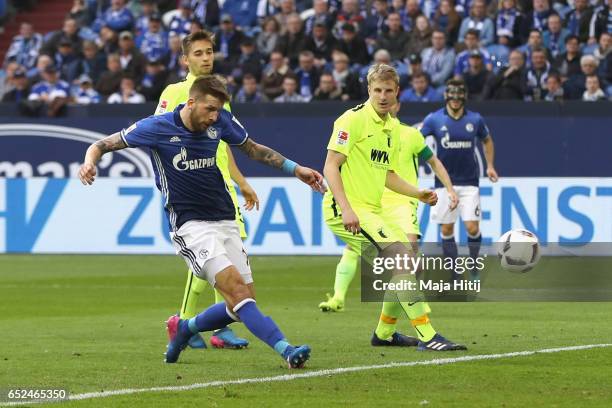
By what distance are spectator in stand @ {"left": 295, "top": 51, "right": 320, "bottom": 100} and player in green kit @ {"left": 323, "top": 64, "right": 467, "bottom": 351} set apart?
12.2 meters

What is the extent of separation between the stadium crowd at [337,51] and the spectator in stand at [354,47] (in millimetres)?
16

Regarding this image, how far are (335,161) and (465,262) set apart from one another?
6911 mm

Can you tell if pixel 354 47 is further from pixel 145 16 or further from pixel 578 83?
pixel 145 16

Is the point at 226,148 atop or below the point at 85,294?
atop

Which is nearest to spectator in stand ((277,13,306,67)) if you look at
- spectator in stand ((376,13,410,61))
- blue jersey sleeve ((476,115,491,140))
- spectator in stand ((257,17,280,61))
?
spectator in stand ((257,17,280,61))

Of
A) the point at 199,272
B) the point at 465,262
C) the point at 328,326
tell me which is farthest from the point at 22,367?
the point at 465,262

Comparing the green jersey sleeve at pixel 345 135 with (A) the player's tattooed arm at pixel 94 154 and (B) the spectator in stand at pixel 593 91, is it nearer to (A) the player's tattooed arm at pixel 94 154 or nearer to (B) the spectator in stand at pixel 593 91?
(A) the player's tattooed arm at pixel 94 154

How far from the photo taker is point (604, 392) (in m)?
7.84

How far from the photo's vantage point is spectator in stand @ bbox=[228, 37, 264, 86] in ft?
78.0

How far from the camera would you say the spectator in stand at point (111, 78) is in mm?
24344

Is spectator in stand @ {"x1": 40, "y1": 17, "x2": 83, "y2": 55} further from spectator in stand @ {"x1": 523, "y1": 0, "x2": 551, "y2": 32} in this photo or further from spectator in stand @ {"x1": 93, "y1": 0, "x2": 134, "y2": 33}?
spectator in stand @ {"x1": 523, "y1": 0, "x2": 551, "y2": 32}

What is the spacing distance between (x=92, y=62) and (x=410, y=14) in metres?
5.94

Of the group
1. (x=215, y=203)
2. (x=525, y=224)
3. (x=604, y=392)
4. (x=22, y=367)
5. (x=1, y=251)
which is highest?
(x=215, y=203)

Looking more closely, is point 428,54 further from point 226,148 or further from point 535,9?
point 226,148
